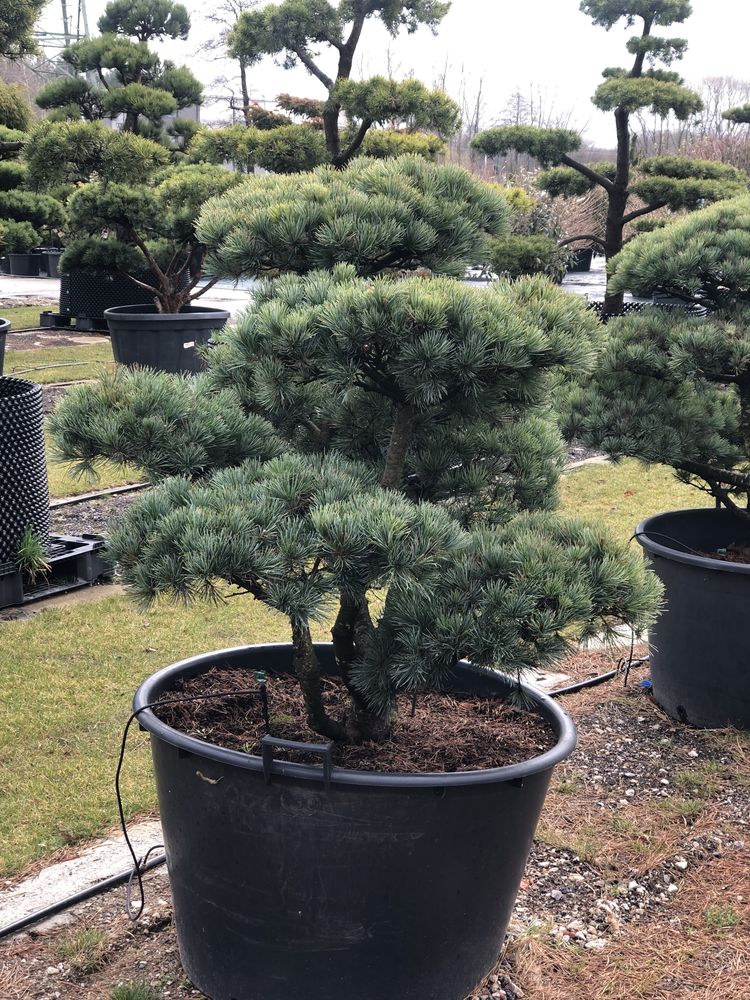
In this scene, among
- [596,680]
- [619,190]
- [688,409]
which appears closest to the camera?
[688,409]

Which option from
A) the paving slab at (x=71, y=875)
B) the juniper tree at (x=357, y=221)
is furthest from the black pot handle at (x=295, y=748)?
the juniper tree at (x=357, y=221)

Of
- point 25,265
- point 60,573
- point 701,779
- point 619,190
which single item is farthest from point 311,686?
point 25,265

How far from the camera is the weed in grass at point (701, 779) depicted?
9.94 ft

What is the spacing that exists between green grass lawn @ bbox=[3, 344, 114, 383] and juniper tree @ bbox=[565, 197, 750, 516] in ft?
18.2

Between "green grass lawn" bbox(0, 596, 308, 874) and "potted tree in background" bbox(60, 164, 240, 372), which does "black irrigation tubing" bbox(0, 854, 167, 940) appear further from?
"potted tree in background" bbox(60, 164, 240, 372)

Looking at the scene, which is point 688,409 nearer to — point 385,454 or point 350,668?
point 385,454

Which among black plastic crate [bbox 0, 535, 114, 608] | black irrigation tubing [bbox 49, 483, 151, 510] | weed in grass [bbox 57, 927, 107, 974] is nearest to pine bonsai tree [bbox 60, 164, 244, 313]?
black irrigation tubing [bbox 49, 483, 151, 510]

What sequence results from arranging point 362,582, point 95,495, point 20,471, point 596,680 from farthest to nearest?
point 95,495 → point 20,471 → point 596,680 → point 362,582

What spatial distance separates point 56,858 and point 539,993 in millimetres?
1262

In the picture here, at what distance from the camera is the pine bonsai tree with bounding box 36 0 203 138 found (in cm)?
939

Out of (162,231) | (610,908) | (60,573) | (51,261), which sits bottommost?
(610,908)

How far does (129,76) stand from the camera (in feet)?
34.0

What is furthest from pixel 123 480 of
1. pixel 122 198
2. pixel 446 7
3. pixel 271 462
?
pixel 446 7

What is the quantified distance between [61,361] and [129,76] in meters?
3.25
